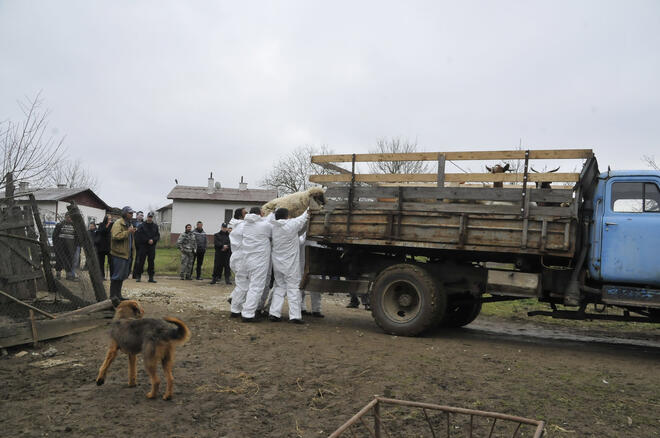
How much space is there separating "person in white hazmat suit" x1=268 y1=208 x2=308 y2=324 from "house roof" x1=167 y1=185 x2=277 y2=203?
32699 millimetres

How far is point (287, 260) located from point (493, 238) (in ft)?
11.1

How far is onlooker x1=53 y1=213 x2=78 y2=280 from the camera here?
7561 millimetres

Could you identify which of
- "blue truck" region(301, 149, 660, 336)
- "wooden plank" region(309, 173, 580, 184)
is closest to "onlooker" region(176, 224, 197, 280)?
"blue truck" region(301, 149, 660, 336)

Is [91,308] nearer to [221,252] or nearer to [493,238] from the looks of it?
[493,238]

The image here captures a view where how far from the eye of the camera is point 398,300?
8.02 m

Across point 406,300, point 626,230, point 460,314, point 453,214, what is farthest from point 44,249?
point 626,230

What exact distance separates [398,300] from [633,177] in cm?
371

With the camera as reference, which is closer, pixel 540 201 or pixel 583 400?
pixel 583 400

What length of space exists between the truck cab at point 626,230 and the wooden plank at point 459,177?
0.64 metres

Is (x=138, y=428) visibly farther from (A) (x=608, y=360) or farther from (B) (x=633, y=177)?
(B) (x=633, y=177)

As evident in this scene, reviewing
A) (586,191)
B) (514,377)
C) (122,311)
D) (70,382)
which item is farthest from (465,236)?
(70,382)

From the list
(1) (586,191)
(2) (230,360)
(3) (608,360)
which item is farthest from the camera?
(1) (586,191)

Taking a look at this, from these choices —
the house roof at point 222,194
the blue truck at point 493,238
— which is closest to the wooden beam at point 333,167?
the blue truck at point 493,238

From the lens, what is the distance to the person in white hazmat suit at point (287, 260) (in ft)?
27.9
